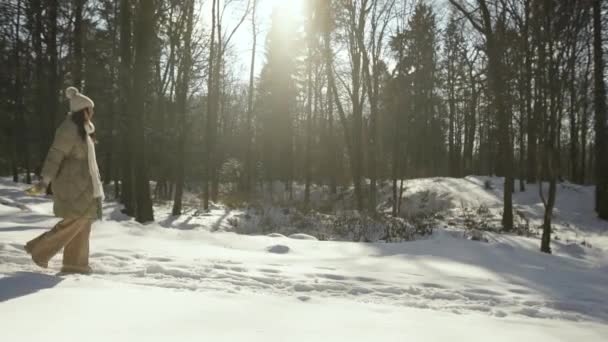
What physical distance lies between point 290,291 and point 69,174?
2588 millimetres

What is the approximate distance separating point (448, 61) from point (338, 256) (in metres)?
32.3

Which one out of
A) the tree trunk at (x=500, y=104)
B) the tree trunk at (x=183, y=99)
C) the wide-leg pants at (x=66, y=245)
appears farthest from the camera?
the tree trunk at (x=183, y=99)

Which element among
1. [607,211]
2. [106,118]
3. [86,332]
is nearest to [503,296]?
[86,332]

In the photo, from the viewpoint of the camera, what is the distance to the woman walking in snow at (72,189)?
172 inches

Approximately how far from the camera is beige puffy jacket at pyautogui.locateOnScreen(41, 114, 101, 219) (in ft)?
14.4

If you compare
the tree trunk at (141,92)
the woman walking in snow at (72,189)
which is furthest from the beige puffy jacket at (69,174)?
the tree trunk at (141,92)

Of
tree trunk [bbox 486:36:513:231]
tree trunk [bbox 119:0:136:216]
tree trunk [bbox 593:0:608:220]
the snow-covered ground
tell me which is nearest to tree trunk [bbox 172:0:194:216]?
tree trunk [bbox 119:0:136:216]

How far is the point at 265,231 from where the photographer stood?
565 inches

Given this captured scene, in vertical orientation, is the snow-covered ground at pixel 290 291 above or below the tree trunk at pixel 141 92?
below

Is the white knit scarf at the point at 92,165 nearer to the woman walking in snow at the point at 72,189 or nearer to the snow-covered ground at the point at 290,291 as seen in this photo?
the woman walking in snow at the point at 72,189

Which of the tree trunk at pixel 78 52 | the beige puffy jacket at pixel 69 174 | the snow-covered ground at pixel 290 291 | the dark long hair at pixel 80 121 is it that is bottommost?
the snow-covered ground at pixel 290 291

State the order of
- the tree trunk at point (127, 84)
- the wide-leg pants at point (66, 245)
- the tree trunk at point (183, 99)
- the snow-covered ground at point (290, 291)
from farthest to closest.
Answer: the tree trunk at point (183, 99), the tree trunk at point (127, 84), the wide-leg pants at point (66, 245), the snow-covered ground at point (290, 291)

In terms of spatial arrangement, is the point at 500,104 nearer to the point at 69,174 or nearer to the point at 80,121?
the point at 80,121

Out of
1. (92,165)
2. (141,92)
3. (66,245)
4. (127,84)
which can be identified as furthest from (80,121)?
(127,84)
